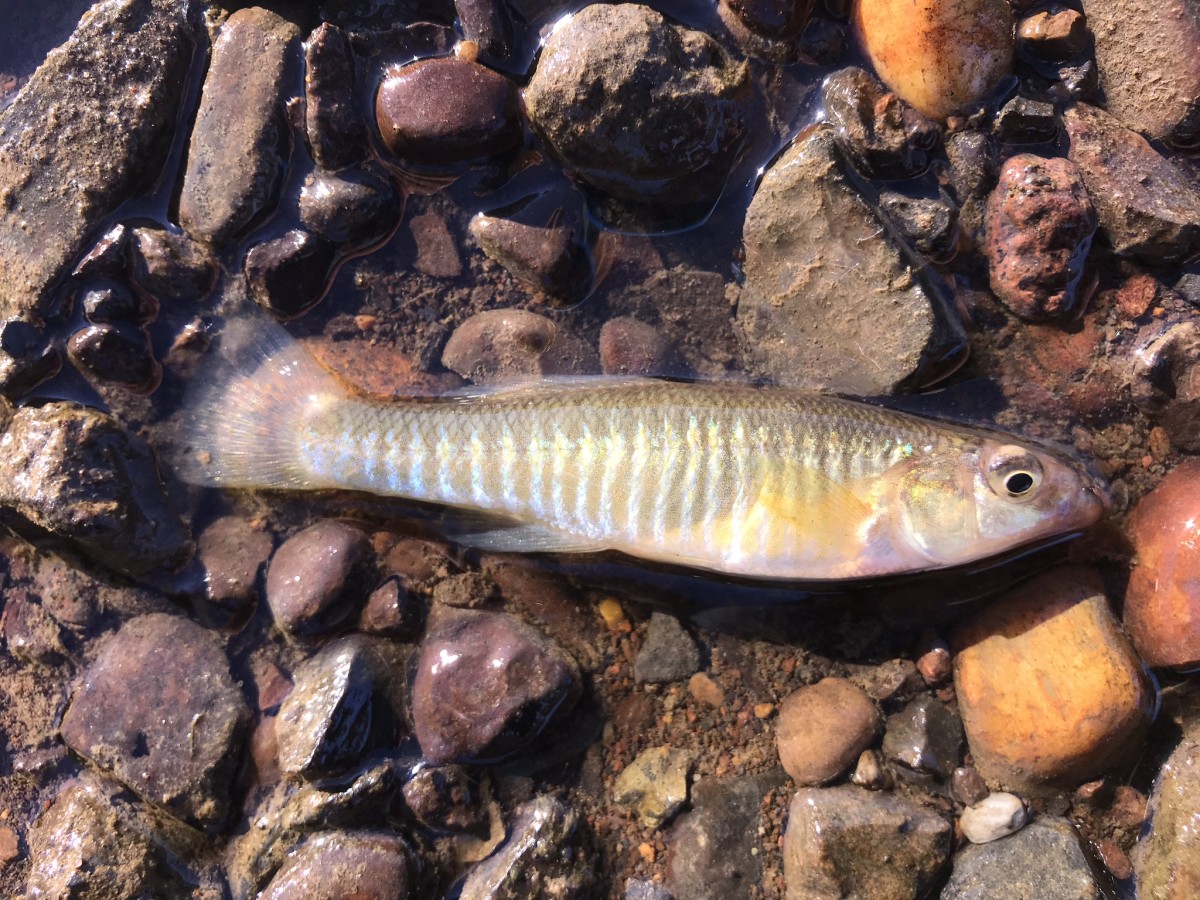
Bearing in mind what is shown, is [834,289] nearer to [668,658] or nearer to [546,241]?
[546,241]

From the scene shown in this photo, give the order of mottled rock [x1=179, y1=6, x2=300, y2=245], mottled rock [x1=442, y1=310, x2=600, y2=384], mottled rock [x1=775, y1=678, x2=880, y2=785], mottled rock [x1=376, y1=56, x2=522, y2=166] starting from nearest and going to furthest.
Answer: mottled rock [x1=775, y1=678, x2=880, y2=785] → mottled rock [x1=376, y1=56, x2=522, y2=166] → mottled rock [x1=179, y1=6, x2=300, y2=245] → mottled rock [x1=442, y1=310, x2=600, y2=384]

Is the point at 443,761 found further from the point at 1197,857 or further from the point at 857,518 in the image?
the point at 1197,857

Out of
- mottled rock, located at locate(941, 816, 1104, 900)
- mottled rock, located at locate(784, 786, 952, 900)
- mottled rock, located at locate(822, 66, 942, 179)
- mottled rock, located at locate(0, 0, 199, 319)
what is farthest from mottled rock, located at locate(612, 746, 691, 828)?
mottled rock, located at locate(0, 0, 199, 319)

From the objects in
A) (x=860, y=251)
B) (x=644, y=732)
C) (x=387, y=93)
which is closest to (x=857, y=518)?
(x=860, y=251)

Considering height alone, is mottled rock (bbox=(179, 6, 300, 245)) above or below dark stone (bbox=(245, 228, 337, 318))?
above

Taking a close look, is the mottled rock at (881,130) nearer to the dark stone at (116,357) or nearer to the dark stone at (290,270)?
the dark stone at (290,270)

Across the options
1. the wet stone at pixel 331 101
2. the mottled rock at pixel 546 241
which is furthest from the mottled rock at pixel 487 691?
the wet stone at pixel 331 101

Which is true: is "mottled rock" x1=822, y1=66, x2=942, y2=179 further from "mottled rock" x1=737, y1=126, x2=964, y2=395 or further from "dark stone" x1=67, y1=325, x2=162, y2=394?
"dark stone" x1=67, y1=325, x2=162, y2=394
